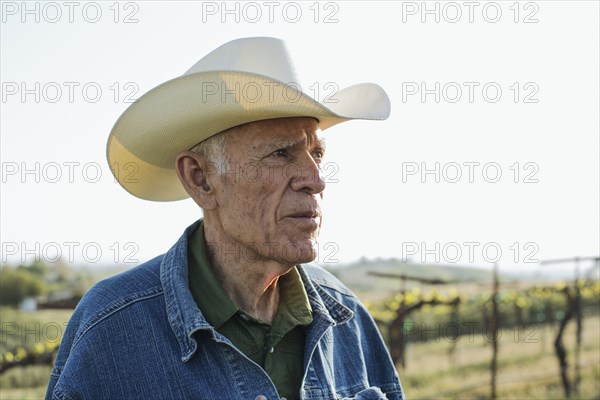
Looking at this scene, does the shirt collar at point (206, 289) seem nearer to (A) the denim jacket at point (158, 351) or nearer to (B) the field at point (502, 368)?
(A) the denim jacket at point (158, 351)

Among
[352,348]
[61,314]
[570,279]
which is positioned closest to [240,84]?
[352,348]

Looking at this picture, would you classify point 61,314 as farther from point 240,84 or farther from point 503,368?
point 240,84

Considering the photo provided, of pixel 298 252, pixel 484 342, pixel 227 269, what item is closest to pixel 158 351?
pixel 227 269

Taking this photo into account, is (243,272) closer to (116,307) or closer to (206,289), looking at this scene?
(206,289)

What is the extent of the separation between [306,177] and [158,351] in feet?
2.71

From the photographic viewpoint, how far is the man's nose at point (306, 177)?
2.72 meters

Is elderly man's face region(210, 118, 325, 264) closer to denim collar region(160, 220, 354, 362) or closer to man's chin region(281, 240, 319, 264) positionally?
man's chin region(281, 240, 319, 264)

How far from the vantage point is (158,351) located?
102 inches

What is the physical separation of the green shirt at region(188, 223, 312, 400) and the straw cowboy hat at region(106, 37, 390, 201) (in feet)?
1.31

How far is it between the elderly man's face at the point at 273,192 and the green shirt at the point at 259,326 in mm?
200

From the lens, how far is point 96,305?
2.67 metres

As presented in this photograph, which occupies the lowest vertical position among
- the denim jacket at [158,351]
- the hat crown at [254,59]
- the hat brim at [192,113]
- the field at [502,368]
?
the field at [502,368]

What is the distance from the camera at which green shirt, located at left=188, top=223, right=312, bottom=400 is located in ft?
8.91

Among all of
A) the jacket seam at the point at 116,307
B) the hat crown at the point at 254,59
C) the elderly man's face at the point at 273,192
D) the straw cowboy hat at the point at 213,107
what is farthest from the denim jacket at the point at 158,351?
the hat crown at the point at 254,59
